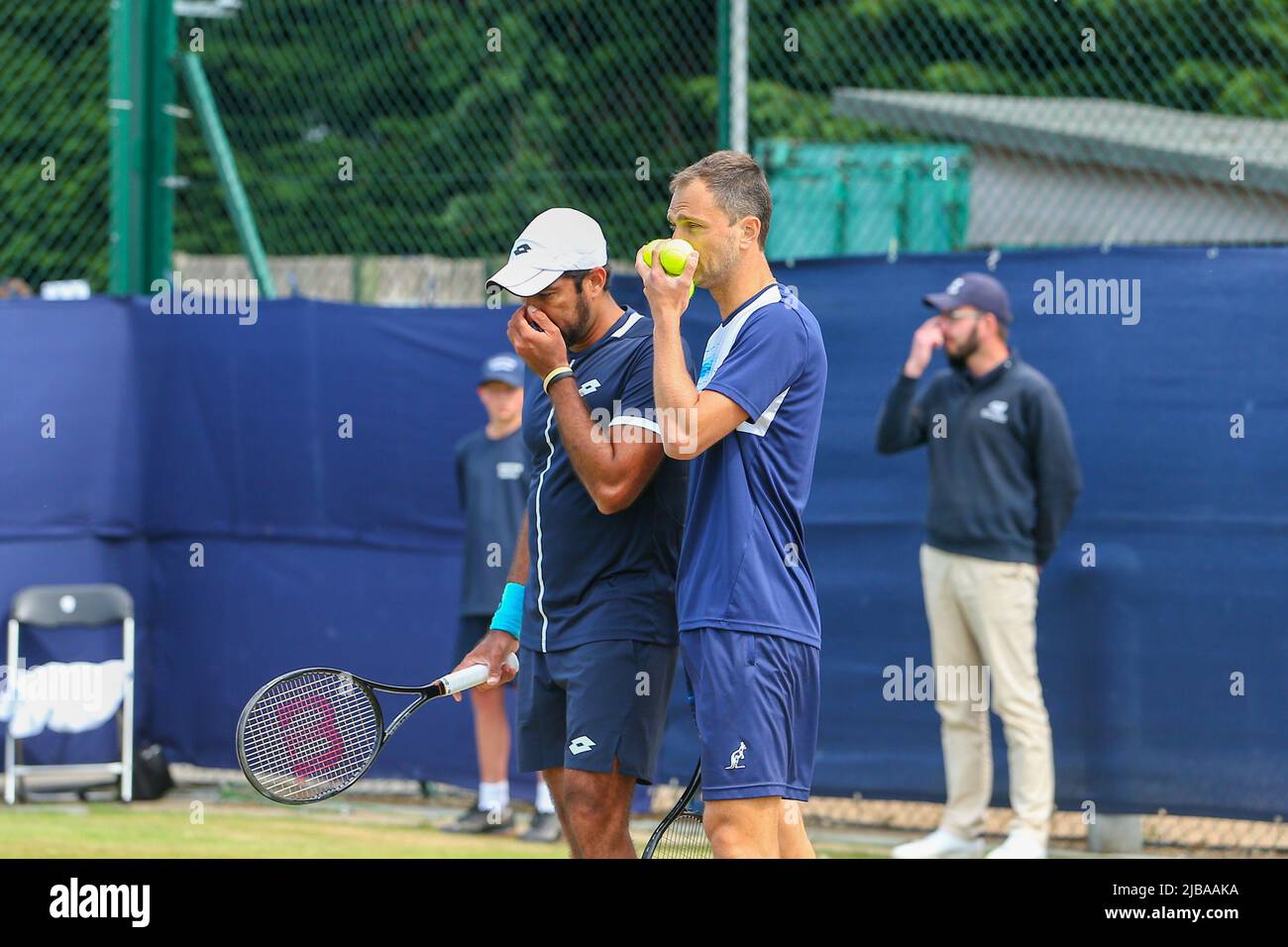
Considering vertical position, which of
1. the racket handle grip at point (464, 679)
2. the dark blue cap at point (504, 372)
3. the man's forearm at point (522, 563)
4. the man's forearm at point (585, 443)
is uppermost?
the dark blue cap at point (504, 372)

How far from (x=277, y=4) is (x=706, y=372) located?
1141 cm

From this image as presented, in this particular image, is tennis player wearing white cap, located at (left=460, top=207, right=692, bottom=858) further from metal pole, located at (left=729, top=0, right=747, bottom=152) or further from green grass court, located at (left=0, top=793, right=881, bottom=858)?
metal pole, located at (left=729, top=0, right=747, bottom=152)

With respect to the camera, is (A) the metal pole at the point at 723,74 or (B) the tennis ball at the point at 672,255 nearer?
(B) the tennis ball at the point at 672,255

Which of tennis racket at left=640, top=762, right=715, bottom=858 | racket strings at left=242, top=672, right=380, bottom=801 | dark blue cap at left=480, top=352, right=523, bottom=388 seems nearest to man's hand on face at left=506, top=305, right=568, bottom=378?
racket strings at left=242, top=672, right=380, bottom=801

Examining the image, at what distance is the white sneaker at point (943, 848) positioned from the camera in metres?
7.18

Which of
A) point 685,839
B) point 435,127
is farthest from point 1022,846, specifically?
point 435,127

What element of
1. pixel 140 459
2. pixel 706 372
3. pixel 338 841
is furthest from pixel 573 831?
pixel 140 459

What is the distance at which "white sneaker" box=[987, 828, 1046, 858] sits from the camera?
7004mm

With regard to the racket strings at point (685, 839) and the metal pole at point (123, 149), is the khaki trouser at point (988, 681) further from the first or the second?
the metal pole at point (123, 149)

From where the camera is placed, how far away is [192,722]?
29.0 feet

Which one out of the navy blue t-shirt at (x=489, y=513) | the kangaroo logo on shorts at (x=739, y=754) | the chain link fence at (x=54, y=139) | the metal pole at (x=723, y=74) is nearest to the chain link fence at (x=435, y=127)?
the chain link fence at (x=54, y=139)

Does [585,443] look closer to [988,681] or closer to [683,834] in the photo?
[683,834]

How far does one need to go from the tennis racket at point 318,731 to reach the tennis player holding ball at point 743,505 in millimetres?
742

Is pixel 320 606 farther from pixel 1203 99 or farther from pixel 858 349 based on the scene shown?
pixel 1203 99
